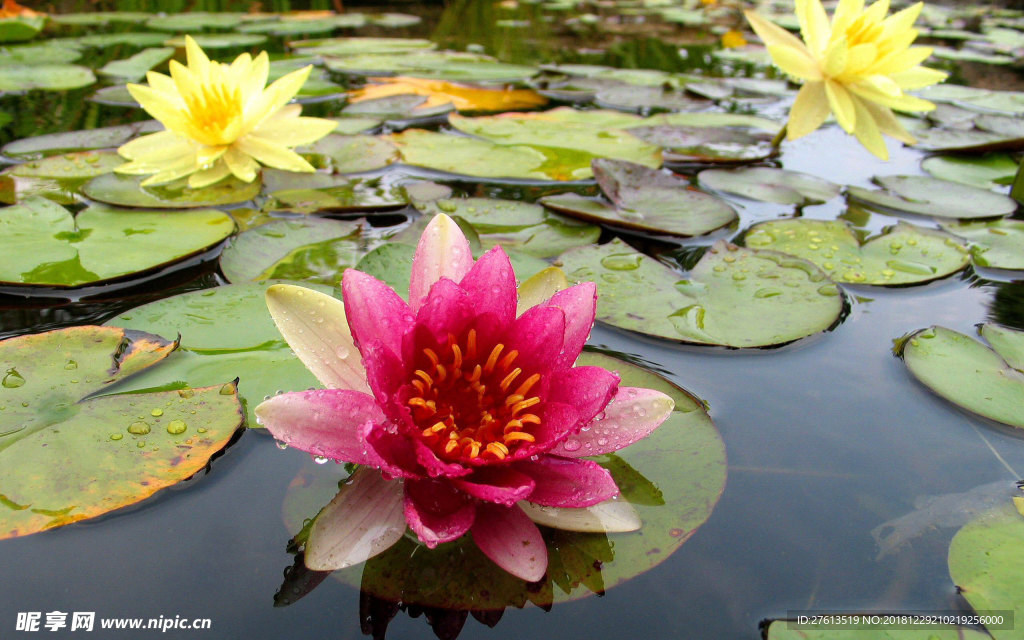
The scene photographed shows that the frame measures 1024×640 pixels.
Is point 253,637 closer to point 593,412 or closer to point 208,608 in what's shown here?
point 208,608

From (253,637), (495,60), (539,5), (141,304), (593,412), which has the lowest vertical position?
(253,637)

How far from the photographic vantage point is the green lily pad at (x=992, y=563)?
38.1 inches

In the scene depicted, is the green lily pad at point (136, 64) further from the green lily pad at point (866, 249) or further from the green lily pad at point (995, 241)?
the green lily pad at point (995, 241)

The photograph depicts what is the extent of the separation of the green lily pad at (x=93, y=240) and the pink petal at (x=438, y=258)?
1088 mm

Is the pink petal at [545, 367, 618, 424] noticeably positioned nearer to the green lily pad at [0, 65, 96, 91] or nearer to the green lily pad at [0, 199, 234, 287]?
the green lily pad at [0, 199, 234, 287]

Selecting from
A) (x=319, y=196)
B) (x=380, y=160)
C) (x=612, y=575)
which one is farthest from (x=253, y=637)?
(x=380, y=160)

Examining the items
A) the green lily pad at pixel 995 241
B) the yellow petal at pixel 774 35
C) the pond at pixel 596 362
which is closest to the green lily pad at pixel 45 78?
the pond at pixel 596 362

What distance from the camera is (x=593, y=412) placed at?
3.12 ft

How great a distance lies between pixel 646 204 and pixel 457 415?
162cm

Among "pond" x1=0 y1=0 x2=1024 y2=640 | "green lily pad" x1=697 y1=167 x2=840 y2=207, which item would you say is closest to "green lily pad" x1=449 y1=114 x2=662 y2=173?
"pond" x1=0 y1=0 x2=1024 y2=640

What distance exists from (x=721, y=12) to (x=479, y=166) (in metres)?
9.74

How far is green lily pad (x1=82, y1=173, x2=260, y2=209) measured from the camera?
7.29 ft

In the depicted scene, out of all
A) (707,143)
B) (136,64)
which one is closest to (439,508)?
(707,143)

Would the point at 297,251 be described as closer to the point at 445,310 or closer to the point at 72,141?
the point at 445,310
